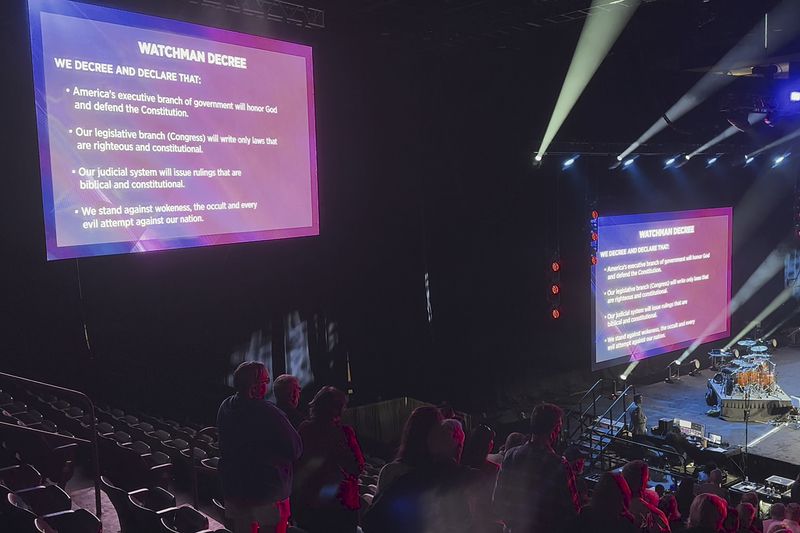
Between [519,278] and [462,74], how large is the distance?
3.40m

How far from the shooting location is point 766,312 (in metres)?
16.4

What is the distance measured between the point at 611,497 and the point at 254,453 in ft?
4.99

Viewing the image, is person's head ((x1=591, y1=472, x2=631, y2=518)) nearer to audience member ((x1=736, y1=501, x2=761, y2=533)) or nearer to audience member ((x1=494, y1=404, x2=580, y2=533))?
audience member ((x1=494, y1=404, x2=580, y2=533))

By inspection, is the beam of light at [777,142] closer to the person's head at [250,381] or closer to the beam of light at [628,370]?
the beam of light at [628,370]

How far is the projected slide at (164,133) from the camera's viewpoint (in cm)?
603

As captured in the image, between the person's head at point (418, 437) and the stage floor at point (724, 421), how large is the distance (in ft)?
28.4

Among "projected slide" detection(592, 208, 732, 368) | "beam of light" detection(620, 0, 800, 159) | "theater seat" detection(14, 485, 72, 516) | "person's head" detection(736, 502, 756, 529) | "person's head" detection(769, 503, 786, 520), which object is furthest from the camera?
"projected slide" detection(592, 208, 732, 368)

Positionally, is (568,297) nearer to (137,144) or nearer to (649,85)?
(649,85)

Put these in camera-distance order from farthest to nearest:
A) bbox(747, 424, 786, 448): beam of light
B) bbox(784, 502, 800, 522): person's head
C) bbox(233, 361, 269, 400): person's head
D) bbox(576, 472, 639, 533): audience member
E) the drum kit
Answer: the drum kit
bbox(747, 424, 786, 448): beam of light
bbox(784, 502, 800, 522): person's head
bbox(233, 361, 269, 400): person's head
bbox(576, 472, 639, 533): audience member

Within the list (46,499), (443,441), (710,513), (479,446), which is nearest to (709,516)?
(710,513)

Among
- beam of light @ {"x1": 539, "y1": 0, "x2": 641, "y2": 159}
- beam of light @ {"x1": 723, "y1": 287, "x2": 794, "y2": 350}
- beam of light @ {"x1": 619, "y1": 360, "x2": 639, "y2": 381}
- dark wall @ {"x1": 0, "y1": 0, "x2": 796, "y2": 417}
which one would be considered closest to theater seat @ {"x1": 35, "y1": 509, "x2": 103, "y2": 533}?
dark wall @ {"x1": 0, "y1": 0, "x2": 796, "y2": 417}

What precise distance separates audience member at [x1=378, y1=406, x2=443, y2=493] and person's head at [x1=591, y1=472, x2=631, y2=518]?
0.81 meters

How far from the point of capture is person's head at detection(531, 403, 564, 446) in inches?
122

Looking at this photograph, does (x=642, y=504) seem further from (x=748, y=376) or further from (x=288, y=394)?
(x=748, y=376)
